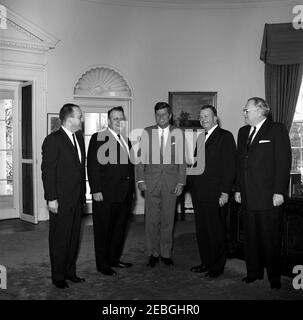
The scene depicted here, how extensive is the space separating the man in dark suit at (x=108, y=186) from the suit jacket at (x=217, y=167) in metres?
0.75

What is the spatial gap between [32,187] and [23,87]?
A: 1.68 m

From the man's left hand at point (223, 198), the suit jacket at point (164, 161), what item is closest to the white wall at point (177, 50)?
the suit jacket at point (164, 161)

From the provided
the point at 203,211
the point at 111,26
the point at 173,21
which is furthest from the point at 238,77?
the point at 203,211

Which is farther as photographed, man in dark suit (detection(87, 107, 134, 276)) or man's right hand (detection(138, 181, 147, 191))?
man's right hand (detection(138, 181, 147, 191))

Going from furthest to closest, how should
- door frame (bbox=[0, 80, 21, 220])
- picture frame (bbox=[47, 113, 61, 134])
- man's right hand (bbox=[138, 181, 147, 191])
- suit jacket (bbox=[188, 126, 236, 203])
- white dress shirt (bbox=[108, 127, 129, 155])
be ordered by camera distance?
door frame (bbox=[0, 80, 21, 220]) → picture frame (bbox=[47, 113, 61, 134]) → man's right hand (bbox=[138, 181, 147, 191]) → white dress shirt (bbox=[108, 127, 129, 155]) → suit jacket (bbox=[188, 126, 236, 203])

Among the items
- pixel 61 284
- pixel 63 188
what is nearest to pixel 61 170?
pixel 63 188

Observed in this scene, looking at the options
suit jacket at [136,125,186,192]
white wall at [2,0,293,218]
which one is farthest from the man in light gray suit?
white wall at [2,0,293,218]

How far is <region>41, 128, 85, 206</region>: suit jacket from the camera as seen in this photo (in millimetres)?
3346

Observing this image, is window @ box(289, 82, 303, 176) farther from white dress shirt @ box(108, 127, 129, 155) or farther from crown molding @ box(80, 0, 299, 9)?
white dress shirt @ box(108, 127, 129, 155)

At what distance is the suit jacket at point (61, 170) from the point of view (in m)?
3.35
